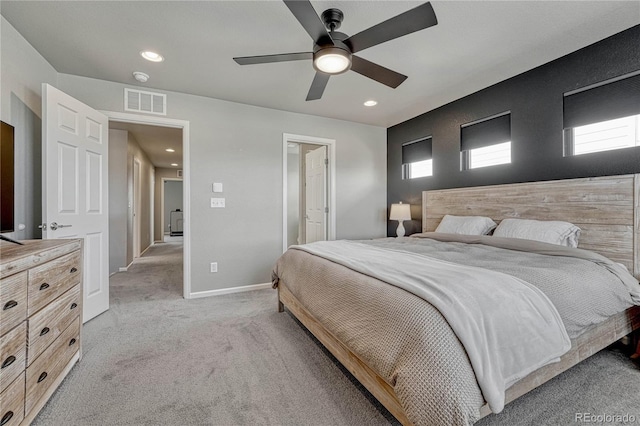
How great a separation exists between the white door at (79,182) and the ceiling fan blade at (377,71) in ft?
8.18

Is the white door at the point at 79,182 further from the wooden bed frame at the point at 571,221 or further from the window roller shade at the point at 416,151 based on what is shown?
the window roller shade at the point at 416,151

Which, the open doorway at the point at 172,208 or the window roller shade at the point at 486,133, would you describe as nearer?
the window roller shade at the point at 486,133

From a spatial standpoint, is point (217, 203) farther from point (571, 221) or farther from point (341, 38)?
point (571, 221)

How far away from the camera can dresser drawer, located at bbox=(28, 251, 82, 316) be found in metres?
1.36

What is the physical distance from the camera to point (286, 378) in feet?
5.71

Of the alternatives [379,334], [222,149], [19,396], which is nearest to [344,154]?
[222,149]

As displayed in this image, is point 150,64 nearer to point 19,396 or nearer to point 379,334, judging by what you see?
point 19,396

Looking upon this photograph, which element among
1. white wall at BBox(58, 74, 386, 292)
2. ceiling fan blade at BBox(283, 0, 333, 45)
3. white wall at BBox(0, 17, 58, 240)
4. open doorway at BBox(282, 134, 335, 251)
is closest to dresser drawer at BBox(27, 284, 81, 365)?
white wall at BBox(0, 17, 58, 240)

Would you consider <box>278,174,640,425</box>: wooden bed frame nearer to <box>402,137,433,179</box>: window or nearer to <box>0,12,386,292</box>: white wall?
<box>402,137,433,179</box>: window

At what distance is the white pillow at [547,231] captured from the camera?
2.30m

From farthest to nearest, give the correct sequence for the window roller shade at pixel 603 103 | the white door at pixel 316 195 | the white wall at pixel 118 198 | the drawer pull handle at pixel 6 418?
the white wall at pixel 118 198, the white door at pixel 316 195, the window roller shade at pixel 603 103, the drawer pull handle at pixel 6 418

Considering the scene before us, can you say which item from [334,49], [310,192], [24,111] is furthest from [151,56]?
[310,192]

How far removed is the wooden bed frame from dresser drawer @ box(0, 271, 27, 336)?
1530mm
